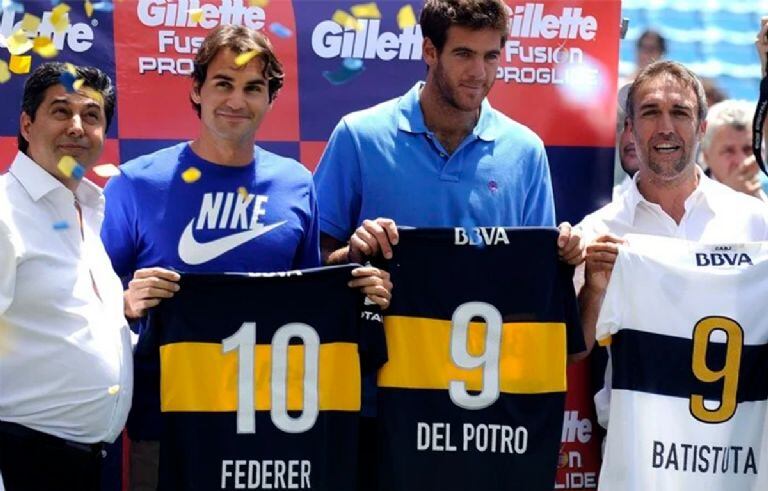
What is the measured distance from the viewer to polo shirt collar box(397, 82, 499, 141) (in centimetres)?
475

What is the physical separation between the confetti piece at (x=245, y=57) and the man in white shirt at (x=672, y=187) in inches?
53.2

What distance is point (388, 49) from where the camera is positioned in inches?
213

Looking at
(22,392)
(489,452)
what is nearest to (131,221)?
(22,392)

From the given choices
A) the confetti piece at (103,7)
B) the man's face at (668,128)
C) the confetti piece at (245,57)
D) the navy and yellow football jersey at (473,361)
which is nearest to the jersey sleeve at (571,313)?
the navy and yellow football jersey at (473,361)

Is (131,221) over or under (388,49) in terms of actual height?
under

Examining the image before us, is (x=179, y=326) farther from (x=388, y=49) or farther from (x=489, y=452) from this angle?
(x=388, y=49)

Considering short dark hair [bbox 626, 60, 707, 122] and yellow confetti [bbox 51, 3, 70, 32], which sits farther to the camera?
yellow confetti [bbox 51, 3, 70, 32]

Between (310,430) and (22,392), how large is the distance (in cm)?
94

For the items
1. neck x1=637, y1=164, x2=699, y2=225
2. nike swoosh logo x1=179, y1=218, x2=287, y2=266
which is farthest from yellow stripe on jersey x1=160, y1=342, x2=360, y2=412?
neck x1=637, y1=164, x2=699, y2=225

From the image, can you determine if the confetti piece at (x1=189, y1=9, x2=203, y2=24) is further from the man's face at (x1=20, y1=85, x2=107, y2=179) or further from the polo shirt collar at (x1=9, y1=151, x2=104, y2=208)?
the polo shirt collar at (x1=9, y1=151, x2=104, y2=208)

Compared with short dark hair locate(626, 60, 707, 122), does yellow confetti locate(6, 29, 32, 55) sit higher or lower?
higher

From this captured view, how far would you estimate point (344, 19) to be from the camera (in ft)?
17.5

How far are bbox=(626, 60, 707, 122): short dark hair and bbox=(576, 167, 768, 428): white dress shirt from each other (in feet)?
0.87

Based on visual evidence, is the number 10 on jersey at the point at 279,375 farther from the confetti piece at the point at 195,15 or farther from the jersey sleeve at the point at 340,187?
the confetti piece at the point at 195,15
